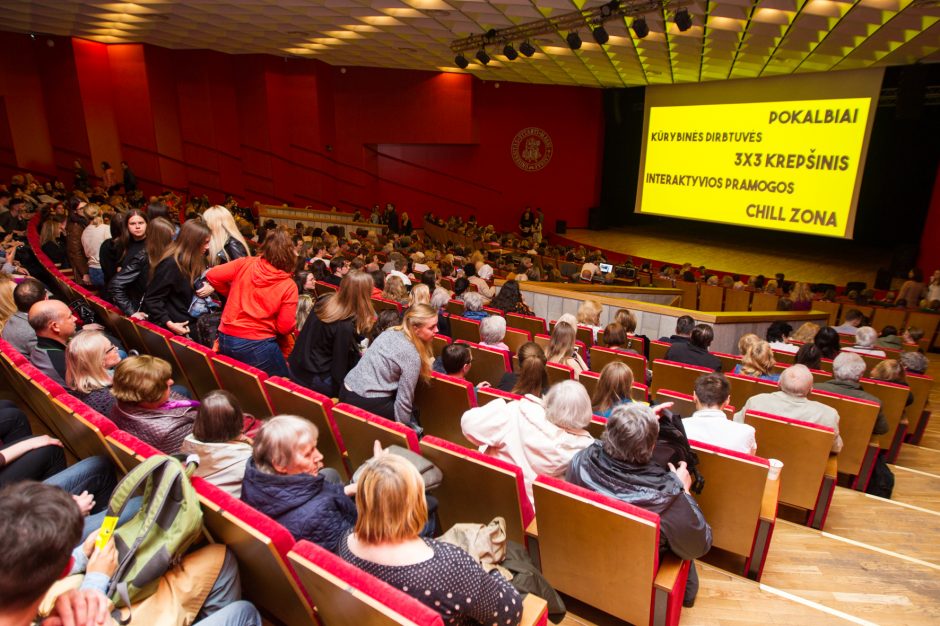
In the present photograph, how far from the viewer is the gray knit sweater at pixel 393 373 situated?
303 cm

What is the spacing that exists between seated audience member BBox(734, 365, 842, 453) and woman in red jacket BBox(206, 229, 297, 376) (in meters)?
2.80

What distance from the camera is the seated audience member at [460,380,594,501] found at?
7.95 ft

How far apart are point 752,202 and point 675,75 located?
378 centimetres

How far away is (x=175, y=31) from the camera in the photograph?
11.5 meters

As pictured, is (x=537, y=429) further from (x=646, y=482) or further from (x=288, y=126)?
(x=288, y=126)

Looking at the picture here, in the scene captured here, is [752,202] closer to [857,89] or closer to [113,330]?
[857,89]

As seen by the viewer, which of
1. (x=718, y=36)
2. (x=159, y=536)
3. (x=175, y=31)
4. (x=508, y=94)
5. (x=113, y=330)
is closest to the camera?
(x=159, y=536)

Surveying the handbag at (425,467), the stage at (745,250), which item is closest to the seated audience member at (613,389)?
the handbag at (425,467)

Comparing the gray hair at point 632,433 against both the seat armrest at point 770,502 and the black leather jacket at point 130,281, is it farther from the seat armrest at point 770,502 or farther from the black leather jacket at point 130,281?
the black leather jacket at point 130,281

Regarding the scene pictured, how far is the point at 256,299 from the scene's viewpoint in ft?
11.2

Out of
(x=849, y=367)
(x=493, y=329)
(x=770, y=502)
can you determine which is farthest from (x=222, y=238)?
(x=849, y=367)

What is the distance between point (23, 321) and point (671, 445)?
3.76 meters

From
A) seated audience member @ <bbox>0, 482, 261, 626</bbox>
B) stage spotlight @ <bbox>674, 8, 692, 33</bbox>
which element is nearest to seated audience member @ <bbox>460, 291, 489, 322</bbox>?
seated audience member @ <bbox>0, 482, 261, 626</bbox>

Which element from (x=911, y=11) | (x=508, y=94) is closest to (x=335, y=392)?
(x=911, y=11)
